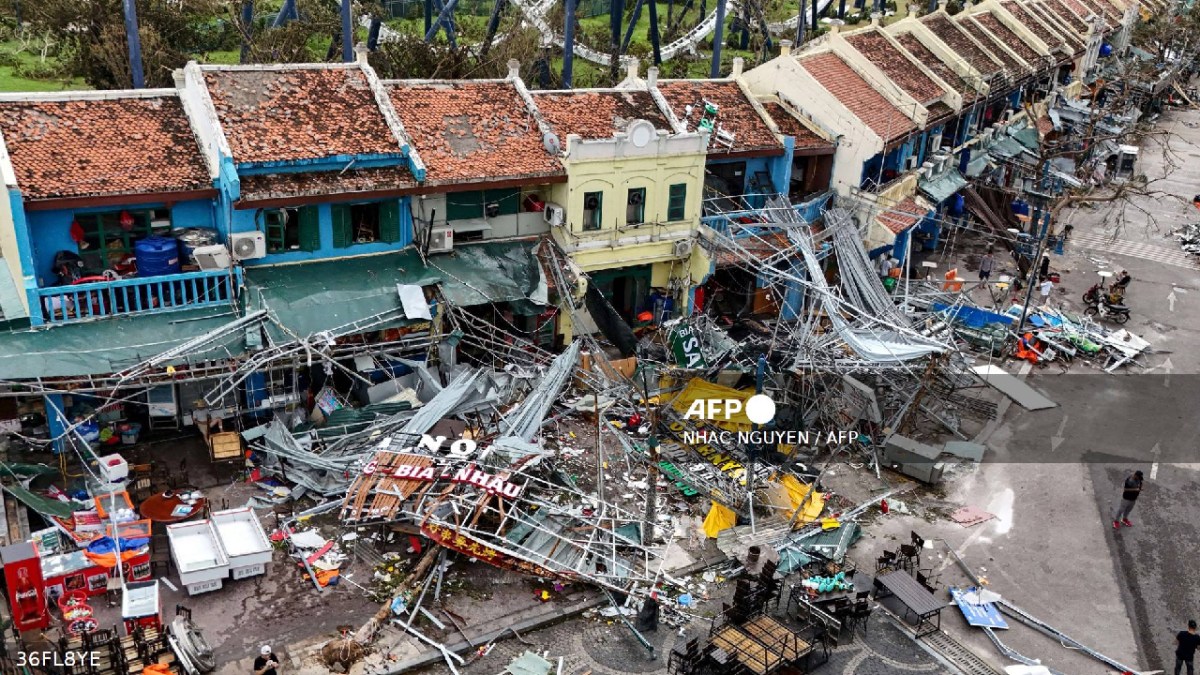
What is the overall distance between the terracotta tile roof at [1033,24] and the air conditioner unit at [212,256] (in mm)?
47518

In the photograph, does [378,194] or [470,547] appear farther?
[378,194]

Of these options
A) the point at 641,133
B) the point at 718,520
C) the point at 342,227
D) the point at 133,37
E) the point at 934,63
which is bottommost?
the point at 718,520

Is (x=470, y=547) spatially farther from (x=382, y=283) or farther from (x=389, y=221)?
(x=389, y=221)

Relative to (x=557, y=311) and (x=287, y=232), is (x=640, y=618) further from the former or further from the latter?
(x=287, y=232)

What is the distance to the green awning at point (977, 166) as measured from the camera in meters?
43.7

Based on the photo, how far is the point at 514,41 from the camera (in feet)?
162

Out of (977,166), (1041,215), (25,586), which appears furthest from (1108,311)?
(25,586)

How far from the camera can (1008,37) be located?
5341 cm

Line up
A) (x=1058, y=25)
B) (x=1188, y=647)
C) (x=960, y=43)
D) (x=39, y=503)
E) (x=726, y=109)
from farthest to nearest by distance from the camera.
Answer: (x=1058, y=25)
(x=960, y=43)
(x=726, y=109)
(x=39, y=503)
(x=1188, y=647)

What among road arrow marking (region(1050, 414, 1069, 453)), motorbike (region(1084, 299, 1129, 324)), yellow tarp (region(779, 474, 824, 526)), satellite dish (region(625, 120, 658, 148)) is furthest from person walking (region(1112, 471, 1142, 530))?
satellite dish (region(625, 120, 658, 148))

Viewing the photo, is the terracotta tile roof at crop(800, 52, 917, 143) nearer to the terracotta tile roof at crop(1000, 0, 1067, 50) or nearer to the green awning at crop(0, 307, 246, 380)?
the green awning at crop(0, 307, 246, 380)

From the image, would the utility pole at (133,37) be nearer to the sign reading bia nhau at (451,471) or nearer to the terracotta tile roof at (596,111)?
the terracotta tile roof at (596,111)

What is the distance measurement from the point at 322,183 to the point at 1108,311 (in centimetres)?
2771

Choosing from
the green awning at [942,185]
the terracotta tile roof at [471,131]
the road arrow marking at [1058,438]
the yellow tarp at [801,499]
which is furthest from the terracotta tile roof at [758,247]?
the green awning at [942,185]
